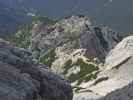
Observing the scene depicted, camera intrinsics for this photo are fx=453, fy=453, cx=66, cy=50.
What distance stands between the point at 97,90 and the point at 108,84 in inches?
146

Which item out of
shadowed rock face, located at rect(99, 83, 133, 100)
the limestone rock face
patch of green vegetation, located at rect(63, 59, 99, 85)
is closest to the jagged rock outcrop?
patch of green vegetation, located at rect(63, 59, 99, 85)

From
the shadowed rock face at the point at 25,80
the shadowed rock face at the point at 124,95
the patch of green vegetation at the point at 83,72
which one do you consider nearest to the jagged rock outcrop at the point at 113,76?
the patch of green vegetation at the point at 83,72

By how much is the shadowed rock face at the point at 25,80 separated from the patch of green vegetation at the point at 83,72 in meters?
53.0

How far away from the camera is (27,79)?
119 feet

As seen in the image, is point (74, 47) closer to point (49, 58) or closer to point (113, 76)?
point (49, 58)

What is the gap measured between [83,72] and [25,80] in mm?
69680

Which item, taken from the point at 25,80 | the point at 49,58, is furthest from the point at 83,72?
the point at 25,80

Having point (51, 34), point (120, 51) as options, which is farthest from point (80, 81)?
point (51, 34)

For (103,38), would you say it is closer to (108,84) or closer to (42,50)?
(42,50)

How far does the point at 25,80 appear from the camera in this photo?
35875mm

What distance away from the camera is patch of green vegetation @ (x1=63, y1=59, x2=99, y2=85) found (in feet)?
316

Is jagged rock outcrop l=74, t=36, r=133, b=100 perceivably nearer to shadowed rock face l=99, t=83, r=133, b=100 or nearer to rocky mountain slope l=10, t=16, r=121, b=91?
rocky mountain slope l=10, t=16, r=121, b=91

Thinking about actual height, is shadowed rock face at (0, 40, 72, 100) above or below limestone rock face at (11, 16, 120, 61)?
below

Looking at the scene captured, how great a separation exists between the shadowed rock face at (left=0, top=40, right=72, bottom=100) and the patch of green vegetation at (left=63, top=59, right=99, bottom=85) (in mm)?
52987
